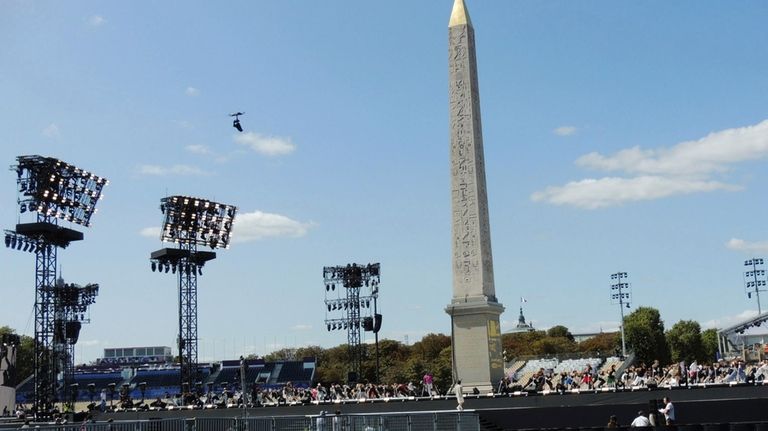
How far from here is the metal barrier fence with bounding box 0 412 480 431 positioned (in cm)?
2297

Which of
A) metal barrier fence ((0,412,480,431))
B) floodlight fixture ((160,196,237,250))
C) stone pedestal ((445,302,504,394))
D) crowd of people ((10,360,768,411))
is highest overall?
floodlight fixture ((160,196,237,250))

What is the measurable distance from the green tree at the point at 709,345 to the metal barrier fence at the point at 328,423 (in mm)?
108699

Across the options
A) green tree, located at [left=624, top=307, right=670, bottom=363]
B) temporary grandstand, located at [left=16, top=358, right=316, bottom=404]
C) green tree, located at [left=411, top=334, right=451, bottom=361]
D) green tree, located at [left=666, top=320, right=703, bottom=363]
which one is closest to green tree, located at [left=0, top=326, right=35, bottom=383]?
temporary grandstand, located at [left=16, top=358, right=316, bottom=404]

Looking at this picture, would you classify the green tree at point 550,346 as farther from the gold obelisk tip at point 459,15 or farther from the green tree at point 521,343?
the gold obelisk tip at point 459,15

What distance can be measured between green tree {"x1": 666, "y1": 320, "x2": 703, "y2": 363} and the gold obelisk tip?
8813 centimetres

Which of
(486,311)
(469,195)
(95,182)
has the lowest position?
(486,311)

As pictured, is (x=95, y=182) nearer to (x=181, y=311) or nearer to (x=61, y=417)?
(x=181, y=311)

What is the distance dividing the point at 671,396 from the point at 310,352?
12370cm

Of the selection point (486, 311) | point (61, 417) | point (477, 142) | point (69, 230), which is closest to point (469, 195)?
point (477, 142)

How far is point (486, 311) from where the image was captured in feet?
115

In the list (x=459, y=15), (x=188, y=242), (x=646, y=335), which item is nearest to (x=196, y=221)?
(x=188, y=242)

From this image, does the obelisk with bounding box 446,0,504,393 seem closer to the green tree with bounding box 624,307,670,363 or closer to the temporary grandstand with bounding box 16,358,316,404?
the green tree with bounding box 624,307,670,363

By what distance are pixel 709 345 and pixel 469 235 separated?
114047 mm

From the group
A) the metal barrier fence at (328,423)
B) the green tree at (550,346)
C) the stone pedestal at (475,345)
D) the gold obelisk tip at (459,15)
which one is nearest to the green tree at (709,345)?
the green tree at (550,346)
